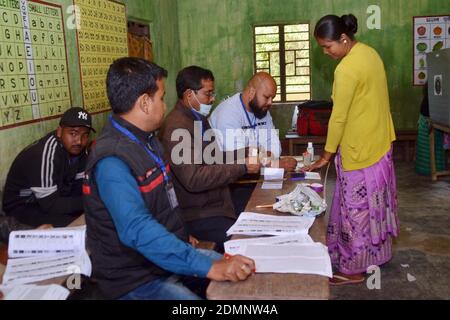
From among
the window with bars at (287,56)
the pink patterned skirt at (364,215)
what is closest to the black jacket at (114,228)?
the pink patterned skirt at (364,215)

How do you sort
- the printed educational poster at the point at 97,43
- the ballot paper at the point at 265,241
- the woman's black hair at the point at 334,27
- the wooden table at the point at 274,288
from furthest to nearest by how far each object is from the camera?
the printed educational poster at the point at 97,43 < the woman's black hair at the point at 334,27 < the ballot paper at the point at 265,241 < the wooden table at the point at 274,288

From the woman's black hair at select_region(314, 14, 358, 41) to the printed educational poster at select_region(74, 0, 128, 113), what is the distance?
6.39 ft

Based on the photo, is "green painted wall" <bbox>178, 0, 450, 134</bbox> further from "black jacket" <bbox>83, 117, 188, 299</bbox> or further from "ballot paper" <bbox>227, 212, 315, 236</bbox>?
"black jacket" <bbox>83, 117, 188, 299</bbox>

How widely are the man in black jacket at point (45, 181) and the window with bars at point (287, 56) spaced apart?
4571 mm

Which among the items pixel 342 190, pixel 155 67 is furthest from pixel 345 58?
pixel 155 67

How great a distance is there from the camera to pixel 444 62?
5.10 m

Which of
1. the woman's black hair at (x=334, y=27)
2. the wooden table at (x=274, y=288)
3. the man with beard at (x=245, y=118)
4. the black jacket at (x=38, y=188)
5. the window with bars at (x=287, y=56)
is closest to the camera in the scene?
the wooden table at (x=274, y=288)

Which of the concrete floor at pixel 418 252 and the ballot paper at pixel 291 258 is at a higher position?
the ballot paper at pixel 291 258

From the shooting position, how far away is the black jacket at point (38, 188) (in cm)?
259

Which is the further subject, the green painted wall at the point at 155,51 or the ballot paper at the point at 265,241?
the green painted wall at the point at 155,51

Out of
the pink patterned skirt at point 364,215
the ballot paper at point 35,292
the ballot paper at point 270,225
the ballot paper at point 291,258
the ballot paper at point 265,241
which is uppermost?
the ballot paper at point 270,225

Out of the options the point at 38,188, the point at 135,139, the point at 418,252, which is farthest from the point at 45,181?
the point at 418,252

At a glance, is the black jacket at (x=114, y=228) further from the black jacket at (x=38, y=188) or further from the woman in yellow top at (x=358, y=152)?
the woman in yellow top at (x=358, y=152)

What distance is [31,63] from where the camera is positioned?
298cm
